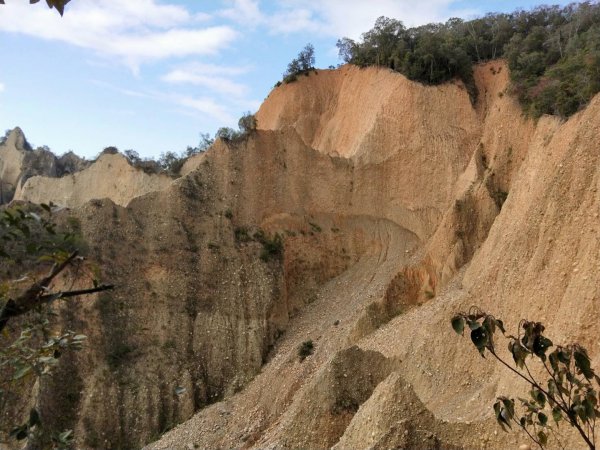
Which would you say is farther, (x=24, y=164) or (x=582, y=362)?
(x=24, y=164)

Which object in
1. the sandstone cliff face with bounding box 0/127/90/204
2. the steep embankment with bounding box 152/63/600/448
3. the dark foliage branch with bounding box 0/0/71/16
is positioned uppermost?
the sandstone cliff face with bounding box 0/127/90/204

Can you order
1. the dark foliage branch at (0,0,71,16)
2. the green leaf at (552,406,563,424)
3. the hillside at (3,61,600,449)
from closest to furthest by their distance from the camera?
the dark foliage branch at (0,0,71,16), the green leaf at (552,406,563,424), the hillside at (3,61,600,449)

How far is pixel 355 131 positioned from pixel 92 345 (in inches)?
730

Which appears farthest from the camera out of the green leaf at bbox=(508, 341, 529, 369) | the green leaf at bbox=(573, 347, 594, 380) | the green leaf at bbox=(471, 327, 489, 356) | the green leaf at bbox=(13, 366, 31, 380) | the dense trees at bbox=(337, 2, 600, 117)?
the dense trees at bbox=(337, 2, 600, 117)

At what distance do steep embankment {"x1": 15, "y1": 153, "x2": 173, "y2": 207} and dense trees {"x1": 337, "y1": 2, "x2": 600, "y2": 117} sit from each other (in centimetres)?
1504

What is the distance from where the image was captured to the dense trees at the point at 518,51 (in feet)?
70.5

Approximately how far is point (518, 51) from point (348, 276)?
13.6m

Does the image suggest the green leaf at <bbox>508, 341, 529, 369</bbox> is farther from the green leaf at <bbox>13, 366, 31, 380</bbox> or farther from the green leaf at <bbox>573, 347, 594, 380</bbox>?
the green leaf at <bbox>13, 366, 31, 380</bbox>

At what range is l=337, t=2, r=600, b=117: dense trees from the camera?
21500mm

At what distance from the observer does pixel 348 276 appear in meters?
27.9

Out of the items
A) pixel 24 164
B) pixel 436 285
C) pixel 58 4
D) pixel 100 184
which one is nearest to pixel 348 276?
pixel 436 285

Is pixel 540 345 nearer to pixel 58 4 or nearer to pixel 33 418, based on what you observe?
pixel 33 418

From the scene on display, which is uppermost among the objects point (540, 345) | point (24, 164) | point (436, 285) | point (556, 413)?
point (24, 164)

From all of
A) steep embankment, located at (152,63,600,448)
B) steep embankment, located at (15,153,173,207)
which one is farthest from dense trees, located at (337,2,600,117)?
steep embankment, located at (15,153,173,207)
